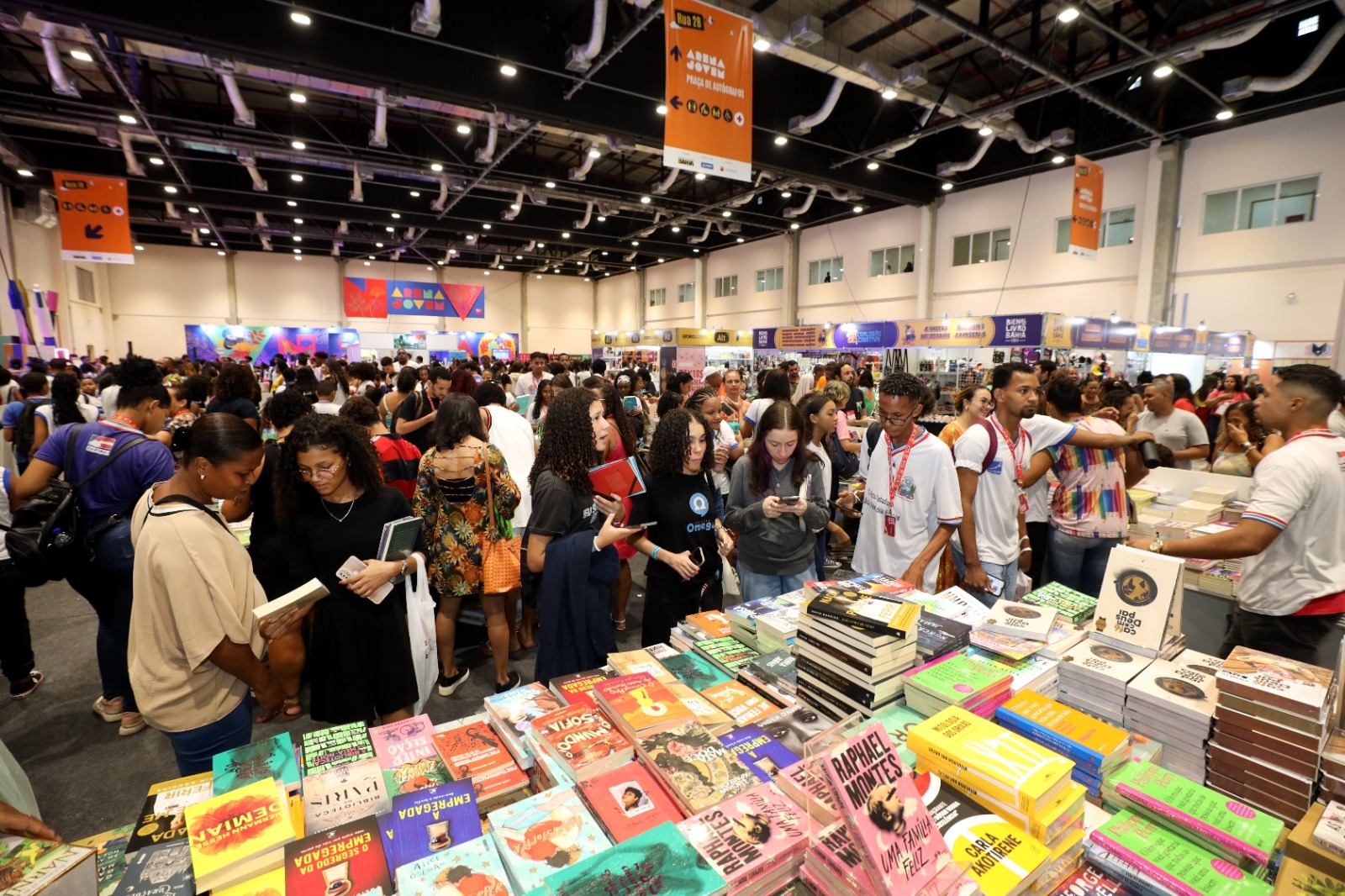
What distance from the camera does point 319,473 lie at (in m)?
2.08

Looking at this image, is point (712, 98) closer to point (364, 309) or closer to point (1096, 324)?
point (1096, 324)

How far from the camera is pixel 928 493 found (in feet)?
9.14

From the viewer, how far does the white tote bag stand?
2363mm

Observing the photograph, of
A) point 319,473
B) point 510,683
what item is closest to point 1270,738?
point 319,473

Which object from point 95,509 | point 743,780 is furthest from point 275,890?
point 95,509

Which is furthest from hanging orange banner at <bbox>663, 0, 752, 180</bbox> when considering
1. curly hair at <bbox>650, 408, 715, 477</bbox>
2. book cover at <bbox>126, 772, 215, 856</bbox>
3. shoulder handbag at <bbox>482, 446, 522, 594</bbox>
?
book cover at <bbox>126, 772, 215, 856</bbox>

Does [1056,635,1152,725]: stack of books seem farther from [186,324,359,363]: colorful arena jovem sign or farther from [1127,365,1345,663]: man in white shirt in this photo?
[186,324,359,363]: colorful arena jovem sign

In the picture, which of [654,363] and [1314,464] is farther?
[654,363]

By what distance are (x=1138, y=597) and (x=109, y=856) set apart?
102 inches

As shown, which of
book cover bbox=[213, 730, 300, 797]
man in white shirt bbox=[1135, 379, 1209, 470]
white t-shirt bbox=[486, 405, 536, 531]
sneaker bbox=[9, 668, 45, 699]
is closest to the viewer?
book cover bbox=[213, 730, 300, 797]

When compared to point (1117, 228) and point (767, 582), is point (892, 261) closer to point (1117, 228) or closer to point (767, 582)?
point (1117, 228)

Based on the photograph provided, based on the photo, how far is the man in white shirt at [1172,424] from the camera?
465 cm

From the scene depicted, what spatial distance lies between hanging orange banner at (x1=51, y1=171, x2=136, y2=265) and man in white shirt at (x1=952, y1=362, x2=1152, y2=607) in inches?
470

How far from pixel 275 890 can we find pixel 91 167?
1574 centimetres
